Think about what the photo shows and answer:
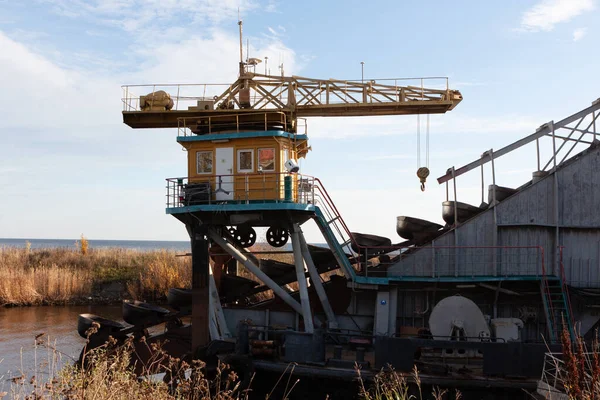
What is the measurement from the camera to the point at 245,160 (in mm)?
19031

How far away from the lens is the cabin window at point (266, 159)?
61.7ft

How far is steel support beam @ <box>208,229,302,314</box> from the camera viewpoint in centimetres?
1862

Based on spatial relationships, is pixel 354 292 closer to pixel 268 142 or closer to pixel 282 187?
pixel 282 187

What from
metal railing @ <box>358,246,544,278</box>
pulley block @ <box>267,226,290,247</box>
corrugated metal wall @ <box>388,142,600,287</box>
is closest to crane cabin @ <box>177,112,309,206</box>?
pulley block @ <box>267,226,290,247</box>

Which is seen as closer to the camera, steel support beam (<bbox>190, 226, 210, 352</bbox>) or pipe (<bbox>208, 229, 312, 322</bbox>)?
steel support beam (<bbox>190, 226, 210, 352</bbox>)

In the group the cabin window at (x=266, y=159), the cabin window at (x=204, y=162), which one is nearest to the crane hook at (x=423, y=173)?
the cabin window at (x=266, y=159)

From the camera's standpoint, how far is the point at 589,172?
18484 millimetres

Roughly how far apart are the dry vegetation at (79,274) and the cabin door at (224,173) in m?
21.4

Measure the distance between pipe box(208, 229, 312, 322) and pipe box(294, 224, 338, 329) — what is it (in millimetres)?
753

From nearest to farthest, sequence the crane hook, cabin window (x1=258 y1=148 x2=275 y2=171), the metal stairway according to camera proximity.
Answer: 1. the metal stairway
2. cabin window (x1=258 y1=148 x2=275 y2=171)
3. the crane hook

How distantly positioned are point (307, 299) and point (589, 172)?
9215mm

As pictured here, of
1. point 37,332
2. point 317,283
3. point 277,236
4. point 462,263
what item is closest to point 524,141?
point 462,263

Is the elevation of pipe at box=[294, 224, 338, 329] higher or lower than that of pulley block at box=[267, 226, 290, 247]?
lower

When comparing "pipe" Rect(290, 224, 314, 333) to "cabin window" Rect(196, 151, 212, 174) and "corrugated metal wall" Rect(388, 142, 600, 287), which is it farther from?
"cabin window" Rect(196, 151, 212, 174)
